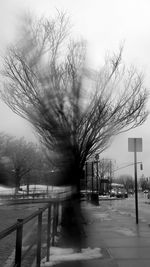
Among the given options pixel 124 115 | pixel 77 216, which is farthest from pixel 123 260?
pixel 124 115

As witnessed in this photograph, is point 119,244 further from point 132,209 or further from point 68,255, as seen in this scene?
point 132,209

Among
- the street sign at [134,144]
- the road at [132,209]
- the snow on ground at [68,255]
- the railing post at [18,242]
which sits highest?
the street sign at [134,144]

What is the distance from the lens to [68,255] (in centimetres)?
735

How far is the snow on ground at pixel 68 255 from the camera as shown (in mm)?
6941

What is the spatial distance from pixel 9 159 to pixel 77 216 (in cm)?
5638

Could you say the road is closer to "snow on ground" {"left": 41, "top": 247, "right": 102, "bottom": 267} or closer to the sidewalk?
the sidewalk

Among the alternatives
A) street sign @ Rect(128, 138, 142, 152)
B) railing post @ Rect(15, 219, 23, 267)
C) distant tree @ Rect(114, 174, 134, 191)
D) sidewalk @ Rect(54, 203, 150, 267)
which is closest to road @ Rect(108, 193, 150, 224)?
sidewalk @ Rect(54, 203, 150, 267)

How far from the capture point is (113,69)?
11.5m

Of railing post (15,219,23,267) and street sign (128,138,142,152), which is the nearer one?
railing post (15,219,23,267)

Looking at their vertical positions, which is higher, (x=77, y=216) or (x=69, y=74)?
(x=69, y=74)

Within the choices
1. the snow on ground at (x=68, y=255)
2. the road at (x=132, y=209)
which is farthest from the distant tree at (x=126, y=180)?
the snow on ground at (x=68, y=255)

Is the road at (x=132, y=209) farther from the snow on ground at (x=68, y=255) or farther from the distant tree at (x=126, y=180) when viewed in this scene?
the distant tree at (x=126, y=180)

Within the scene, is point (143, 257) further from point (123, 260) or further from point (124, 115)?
point (124, 115)

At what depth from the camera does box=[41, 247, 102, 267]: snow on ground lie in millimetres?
6941
